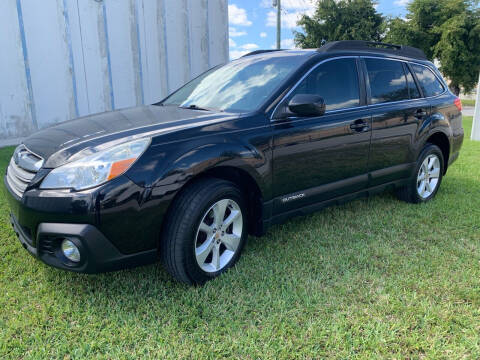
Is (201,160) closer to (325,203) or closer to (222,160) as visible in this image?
(222,160)

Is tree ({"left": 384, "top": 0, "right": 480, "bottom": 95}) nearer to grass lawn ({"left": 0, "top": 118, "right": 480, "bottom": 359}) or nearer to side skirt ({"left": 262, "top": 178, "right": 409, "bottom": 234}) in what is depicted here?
side skirt ({"left": 262, "top": 178, "right": 409, "bottom": 234})

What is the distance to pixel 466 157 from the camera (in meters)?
7.58

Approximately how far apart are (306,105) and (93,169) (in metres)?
1.57

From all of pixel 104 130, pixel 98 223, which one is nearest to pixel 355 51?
pixel 104 130

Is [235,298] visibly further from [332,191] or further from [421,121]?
[421,121]

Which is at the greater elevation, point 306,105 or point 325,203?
point 306,105

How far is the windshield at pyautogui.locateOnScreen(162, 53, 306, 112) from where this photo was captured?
3.08 metres

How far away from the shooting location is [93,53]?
9.79m

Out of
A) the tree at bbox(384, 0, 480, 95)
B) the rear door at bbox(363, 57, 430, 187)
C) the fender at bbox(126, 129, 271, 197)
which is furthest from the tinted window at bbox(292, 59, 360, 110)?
the tree at bbox(384, 0, 480, 95)

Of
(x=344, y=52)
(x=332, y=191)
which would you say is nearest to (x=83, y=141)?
(x=332, y=191)

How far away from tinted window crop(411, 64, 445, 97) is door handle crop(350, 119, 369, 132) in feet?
4.39

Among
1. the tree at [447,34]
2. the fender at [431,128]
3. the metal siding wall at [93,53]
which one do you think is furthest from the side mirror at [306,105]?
the tree at [447,34]

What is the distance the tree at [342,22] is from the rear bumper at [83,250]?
3355 cm

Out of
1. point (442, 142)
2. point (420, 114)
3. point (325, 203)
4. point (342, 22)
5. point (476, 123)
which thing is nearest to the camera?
point (325, 203)
